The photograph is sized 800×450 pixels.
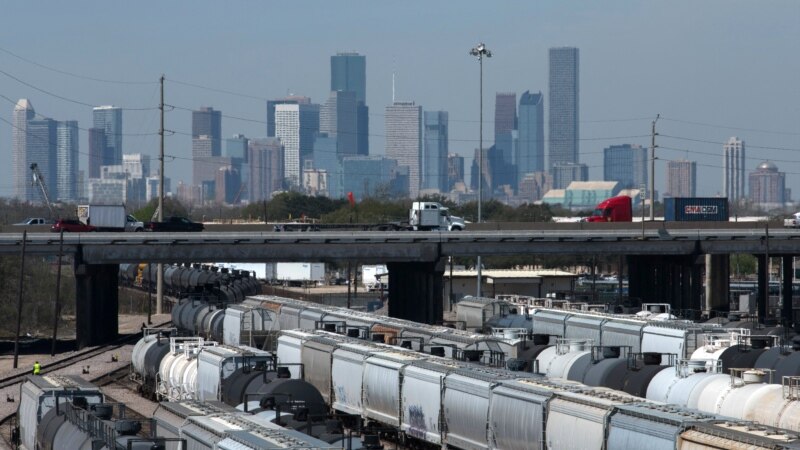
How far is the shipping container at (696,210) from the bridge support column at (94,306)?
50694 millimetres

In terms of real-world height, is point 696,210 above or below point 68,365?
above

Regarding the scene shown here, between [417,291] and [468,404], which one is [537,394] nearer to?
[468,404]

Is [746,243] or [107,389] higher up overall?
[746,243]

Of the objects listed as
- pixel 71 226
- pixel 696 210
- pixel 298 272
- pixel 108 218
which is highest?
pixel 696 210

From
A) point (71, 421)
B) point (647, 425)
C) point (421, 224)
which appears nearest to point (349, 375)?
point (71, 421)

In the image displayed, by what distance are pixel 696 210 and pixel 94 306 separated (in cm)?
5511

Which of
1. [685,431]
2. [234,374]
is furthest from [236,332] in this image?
[685,431]

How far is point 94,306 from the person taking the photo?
8450 centimetres

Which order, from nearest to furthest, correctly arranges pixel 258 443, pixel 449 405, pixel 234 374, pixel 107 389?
pixel 258 443 → pixel 449 405 → pixel 234 374 → pixel 107 389

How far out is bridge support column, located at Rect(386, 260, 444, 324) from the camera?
8931 cm

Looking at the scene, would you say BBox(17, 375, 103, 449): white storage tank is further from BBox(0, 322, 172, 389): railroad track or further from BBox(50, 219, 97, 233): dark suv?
BBox(50, 219, 97, 233): dark suv

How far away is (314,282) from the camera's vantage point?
541 feet

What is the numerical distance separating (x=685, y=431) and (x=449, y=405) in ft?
38.9

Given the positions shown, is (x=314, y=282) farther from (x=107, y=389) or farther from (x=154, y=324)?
(x=107, y=389)
